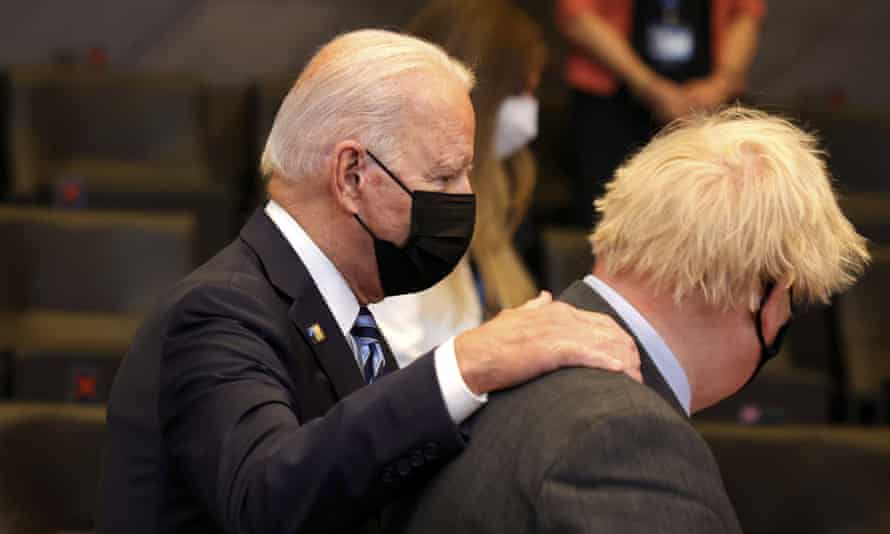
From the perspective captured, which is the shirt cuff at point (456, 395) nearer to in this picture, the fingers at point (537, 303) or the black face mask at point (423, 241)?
the fingers at point (537, 303)

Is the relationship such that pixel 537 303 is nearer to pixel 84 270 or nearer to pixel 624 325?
pixel 624 325

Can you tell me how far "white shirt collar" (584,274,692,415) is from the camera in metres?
1.69

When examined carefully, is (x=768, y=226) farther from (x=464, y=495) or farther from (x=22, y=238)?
(x=22, y=238)

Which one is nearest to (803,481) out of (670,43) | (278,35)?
(670,43)

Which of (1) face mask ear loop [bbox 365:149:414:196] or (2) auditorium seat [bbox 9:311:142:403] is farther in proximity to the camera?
(2) auditorium seat [bbox 9:311:142:403]

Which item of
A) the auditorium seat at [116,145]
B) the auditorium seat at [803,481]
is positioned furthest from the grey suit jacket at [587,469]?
the auditorium seat at [116,145]

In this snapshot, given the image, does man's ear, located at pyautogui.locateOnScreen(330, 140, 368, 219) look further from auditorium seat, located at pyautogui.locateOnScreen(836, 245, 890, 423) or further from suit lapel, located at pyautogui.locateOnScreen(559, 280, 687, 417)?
auditorium seat, located at pyautogui.locateOnScreen(836, 245, 890, 423)

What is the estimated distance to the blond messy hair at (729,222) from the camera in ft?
5.52

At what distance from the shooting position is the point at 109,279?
153 inches

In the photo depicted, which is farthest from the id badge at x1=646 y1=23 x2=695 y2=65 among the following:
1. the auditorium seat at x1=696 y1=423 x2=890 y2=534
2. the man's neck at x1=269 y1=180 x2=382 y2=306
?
the man's neck at x1=269 y1=180 x2=382 y2=306

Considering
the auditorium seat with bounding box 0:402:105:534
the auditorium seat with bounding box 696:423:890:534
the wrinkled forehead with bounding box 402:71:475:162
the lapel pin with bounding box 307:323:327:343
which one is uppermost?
the wrinkled forehead with bounding box 402:71:475:162

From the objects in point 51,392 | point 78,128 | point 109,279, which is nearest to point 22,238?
point 109,279

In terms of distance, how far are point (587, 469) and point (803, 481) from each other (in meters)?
1.63

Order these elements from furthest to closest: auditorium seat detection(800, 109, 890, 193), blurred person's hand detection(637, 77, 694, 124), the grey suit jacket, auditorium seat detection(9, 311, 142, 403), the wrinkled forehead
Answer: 1. auditorium seat detection(800, 109, 890, 193)
2. blurred person's hand detection(637, 77, 694, 124)
3. auditorium seat detection(9, 311, 142, 403)
4. the wrinkled forehead
5. the grey suit jacket
